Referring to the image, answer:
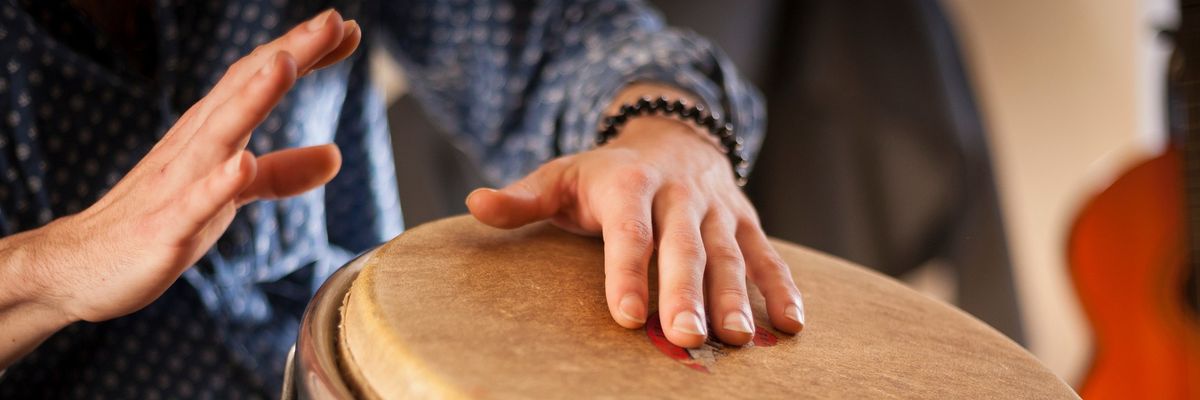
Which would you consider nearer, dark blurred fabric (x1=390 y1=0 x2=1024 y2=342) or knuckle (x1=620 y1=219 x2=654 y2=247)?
knuckle (x1=620 y1=219 x2=654 y2=247)

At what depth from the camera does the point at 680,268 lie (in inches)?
20.1

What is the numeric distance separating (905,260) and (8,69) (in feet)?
4.22

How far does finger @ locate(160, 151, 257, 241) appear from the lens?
17.5 inches

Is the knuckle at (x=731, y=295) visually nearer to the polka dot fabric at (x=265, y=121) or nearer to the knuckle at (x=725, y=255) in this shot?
the knuckle at (x=725, y=255)

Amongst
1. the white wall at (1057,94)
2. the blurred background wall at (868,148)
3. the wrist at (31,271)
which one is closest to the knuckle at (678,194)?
the wrist at (31,271)

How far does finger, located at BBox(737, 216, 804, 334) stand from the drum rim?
243 mm

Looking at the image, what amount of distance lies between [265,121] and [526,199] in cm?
29

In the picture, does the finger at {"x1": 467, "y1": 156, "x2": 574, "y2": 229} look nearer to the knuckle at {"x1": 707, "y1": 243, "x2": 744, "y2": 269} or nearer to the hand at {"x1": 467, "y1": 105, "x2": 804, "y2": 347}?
the hand at {"x1": 467, "y1": 105, "x2": 804, "y2": 347}

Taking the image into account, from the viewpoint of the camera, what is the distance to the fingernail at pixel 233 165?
444 millimetres

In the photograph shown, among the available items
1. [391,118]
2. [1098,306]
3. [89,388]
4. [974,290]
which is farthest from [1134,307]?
[89,388]

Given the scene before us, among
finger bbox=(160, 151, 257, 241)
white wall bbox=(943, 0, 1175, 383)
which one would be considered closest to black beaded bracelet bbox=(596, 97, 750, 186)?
finger bbox=(160, 151, 257, 241)

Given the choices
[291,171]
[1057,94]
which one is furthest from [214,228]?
[1057,94]

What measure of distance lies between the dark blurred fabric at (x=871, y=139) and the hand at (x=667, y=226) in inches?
31.9

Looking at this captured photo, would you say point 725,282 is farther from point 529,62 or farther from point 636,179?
point 529,62
